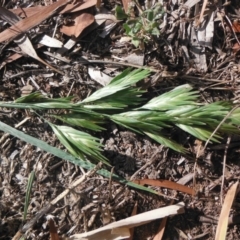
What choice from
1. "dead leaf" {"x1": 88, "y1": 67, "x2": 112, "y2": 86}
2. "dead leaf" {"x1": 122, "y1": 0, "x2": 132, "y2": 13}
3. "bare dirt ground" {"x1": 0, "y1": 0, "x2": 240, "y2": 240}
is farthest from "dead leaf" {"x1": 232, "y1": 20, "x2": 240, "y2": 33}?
"dead leaf" {"x1": 88, "y1": 67, "x2": 112, "y2": 86}

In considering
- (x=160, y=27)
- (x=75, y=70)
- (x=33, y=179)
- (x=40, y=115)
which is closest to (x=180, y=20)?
(x=160, y=27)

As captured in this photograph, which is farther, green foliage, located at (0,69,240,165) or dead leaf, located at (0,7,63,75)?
dead leaf, located at (0,7,63,75)

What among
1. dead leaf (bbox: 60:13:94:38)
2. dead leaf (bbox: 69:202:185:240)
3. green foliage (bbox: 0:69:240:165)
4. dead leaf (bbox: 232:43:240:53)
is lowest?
dead leaf (bbox: 69:202:185:240)

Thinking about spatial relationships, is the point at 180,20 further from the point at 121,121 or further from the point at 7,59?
the point at 7,59

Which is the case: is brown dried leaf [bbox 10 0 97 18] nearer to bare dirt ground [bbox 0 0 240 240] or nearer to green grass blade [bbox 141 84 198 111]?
bare dirt ground [bbox 0 0 240 240]

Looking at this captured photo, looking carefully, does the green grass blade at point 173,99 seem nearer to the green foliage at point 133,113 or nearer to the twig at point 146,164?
the green foliage at point 133,113

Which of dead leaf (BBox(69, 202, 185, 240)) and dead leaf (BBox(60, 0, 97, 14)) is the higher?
dead leaf (BBox(60, 0, 97, 14))
